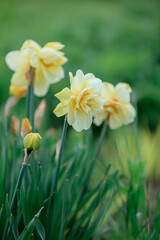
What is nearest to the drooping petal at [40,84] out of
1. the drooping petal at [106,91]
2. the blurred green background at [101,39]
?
the drooping petal at [106,91]

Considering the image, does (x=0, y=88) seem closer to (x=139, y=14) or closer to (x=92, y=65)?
(x=92, y=65)

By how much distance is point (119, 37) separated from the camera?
8.24 ft

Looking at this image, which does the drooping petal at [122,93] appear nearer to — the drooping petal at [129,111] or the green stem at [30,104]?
the drooping petal at [129,111]

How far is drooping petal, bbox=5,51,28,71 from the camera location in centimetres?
72

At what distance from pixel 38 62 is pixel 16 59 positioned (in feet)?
0.18

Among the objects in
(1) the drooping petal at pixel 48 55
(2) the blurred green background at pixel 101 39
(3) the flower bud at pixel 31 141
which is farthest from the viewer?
(2) the blurred green background at pixel 101 39

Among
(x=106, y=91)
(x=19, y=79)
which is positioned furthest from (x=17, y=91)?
(x=106, y=91)

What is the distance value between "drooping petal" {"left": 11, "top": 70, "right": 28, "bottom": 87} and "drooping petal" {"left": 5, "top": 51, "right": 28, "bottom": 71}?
0.04 feet

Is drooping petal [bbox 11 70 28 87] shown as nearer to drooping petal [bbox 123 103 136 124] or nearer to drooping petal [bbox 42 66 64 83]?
drooping petal [bbox 42 66 64 83]

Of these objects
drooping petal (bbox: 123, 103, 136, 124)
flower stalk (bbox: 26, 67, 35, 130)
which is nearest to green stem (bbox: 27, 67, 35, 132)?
flower stalk (bbox: 26, 67, 35, 130)

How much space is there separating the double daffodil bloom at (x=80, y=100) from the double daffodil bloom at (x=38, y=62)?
142 mm

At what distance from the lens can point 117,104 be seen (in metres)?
0.72

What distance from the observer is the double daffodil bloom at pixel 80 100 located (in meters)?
0.57

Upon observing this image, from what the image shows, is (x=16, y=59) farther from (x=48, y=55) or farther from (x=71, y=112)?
(x=71, y=112)
